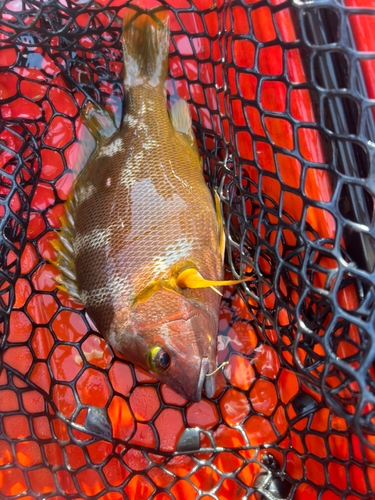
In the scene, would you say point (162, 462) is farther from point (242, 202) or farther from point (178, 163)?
point (178, 163)

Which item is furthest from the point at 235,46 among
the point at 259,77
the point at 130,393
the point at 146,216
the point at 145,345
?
the point at 130,393

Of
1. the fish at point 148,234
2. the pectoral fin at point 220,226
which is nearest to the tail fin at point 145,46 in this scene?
the fish at point 148,234

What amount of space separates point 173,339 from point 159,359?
83mm

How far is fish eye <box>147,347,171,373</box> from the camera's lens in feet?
3.92

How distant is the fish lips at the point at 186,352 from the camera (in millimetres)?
1194

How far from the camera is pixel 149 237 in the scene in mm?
1359

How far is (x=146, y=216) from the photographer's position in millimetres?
1386

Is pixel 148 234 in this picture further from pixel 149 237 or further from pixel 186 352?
pixel 186 352

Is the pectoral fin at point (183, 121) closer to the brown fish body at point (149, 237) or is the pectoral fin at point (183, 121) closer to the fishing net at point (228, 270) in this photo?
the brown fish body at point (149, 237)

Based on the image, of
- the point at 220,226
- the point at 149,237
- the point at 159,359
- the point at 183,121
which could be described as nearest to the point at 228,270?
the point at 220,226

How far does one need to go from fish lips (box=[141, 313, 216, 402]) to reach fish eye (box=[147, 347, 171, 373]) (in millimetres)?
13

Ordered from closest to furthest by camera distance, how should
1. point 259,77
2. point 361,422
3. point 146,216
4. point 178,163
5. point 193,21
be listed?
point 361,422 → point 259,77 → point 146,216 → point 178,163 → point 193,21

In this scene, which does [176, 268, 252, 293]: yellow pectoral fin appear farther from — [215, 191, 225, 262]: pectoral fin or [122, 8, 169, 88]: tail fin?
[122, 8, 169, 88]: tail fin

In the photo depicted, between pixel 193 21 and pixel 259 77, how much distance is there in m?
0.86
